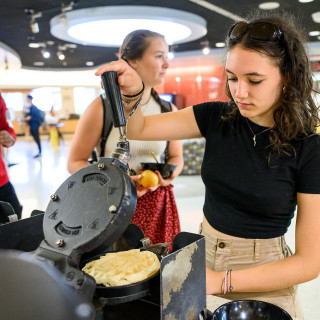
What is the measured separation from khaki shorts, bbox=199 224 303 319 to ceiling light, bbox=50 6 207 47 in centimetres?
639

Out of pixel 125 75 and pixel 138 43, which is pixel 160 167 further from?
pixel 125 75

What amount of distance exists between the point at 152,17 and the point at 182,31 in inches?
57.7

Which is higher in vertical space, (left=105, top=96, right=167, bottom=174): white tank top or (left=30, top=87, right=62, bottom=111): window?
(left=30, top=87, right=62, bottom=111): window

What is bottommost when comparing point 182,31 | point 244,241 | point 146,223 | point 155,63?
point 146,223

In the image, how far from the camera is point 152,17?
265 inches

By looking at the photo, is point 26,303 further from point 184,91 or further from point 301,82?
point 184,91

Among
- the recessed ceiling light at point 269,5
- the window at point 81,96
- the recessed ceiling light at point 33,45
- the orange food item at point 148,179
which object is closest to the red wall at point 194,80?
the recessed ceiling light at point 33,45

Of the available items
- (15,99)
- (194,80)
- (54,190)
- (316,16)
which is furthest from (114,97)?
(15,99)

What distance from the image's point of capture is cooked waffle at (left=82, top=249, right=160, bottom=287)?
0.53 m

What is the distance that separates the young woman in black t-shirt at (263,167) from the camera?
0.82m

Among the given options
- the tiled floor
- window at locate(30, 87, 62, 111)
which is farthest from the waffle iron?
window at locate(30, 87, 62, 111)

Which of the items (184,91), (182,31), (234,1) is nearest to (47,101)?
(184,91)

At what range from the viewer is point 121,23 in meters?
7.39

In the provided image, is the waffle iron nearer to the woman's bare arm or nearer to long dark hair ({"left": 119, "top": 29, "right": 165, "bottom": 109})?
the woman's bare arm
